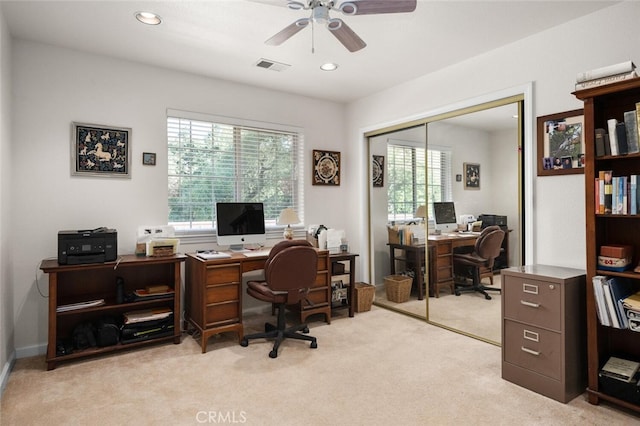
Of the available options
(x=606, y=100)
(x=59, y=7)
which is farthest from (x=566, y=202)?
(x=59, y=7)

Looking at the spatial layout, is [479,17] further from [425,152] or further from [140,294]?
[140,294]

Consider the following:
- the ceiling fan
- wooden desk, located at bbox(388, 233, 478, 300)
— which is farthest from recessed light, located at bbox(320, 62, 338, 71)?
wooden desk, located at bbox(388, 233, 478, 300)

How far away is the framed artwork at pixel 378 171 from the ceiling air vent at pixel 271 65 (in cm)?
166

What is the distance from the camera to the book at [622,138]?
2.13 meters

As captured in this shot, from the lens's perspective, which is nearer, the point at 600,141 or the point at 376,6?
the point at 376,6

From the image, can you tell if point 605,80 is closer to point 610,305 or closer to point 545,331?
point 610,305

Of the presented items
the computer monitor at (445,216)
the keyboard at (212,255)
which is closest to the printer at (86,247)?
the keyboard at (212,255)

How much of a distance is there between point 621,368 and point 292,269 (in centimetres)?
229

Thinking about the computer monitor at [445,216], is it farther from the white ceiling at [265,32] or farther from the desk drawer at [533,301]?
the white ceiling at [265,32]

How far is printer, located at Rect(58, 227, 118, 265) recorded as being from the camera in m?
2.76

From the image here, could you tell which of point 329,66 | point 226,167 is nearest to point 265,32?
point 329,66

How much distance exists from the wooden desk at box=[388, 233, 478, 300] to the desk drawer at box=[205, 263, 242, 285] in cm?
205

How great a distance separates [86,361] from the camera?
9.34 ft

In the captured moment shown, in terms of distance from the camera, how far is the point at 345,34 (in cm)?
220
